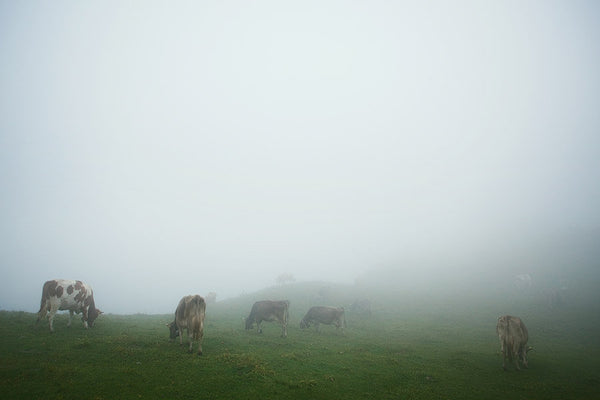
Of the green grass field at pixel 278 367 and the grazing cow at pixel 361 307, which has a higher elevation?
the green grass field at pixel 278 367

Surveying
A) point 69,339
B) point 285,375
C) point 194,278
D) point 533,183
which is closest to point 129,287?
point 194,278

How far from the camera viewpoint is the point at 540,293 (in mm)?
44469

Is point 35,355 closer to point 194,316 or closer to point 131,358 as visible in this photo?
point 131,358

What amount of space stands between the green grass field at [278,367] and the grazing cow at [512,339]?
2.96 ft

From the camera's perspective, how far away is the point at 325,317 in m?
29.7

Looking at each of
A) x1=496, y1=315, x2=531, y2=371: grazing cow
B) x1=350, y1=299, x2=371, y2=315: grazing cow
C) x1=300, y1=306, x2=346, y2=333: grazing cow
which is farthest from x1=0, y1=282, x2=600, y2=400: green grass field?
x1=350, y1=299, x2=371, y2=315: grazing cow

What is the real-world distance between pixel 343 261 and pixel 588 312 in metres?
154

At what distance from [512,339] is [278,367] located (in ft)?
53.2

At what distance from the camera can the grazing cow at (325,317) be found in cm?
2936

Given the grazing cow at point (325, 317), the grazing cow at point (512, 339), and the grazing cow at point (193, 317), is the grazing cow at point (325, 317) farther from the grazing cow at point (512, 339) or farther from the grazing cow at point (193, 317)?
the grazing cow at point (193, 317)

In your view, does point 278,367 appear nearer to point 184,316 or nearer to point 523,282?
point 184,316

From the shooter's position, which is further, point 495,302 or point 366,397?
point 495,302

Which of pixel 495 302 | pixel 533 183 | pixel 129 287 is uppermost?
pixel 533 183

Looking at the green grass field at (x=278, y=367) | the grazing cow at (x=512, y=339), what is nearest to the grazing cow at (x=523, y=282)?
the green grass field at (x=278, y=367)
